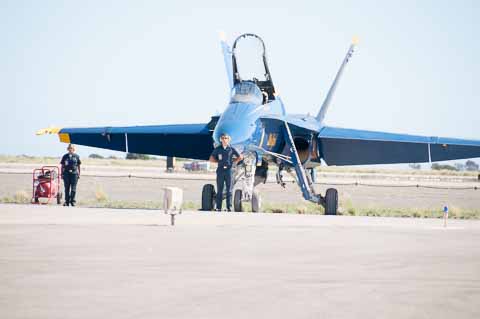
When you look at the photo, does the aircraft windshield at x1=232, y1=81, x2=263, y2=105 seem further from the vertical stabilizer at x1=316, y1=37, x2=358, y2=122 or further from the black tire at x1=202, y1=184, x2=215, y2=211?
the vertical stabilizer at x1=316, y1=37, x2=358, y2=122

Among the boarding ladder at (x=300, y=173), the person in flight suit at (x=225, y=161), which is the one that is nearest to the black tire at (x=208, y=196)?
the person in flight suit at (x=225, y=161)

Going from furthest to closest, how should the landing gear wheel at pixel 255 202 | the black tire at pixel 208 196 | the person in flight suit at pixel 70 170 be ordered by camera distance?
1. the person in flight suit at pixel 70 170
2. the black tire at pixel 208 196
3. the landing gear wheel at pixel 255 202

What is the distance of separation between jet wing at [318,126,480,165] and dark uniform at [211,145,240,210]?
5.12m

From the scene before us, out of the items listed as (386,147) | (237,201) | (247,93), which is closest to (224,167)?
(237,201)

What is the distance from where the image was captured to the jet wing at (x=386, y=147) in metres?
22.0

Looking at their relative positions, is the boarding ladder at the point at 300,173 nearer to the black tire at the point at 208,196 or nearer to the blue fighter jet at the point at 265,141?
the blue fighter jet at the point at 265,141

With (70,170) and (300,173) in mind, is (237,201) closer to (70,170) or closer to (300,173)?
(300,173)

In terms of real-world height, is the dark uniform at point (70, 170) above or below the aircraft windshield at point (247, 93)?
below

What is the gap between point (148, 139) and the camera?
24.4 m

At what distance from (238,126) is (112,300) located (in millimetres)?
11763

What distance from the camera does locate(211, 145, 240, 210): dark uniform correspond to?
17.2 m

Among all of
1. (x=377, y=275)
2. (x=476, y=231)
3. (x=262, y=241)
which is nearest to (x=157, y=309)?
(x=377, y=275)

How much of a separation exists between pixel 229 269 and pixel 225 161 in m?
8.93

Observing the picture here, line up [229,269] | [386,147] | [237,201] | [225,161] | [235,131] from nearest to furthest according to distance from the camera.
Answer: [229,269] < [225,161] < [235,131] < [237,201] < [386,147]
